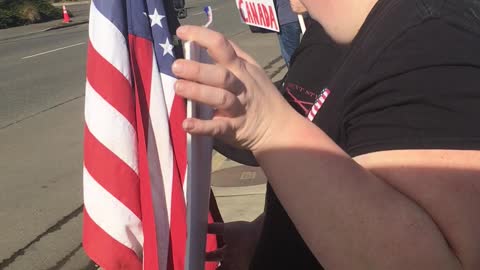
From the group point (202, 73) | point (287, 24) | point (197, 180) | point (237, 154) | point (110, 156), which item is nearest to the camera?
point (202, 73)

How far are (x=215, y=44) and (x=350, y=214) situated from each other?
0.31m

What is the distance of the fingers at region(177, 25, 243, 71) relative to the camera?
0.97 metres

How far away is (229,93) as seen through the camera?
0.95m

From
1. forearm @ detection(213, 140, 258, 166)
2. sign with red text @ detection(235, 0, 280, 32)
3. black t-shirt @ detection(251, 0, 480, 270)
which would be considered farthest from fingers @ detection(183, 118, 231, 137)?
sign with red text @ detection(235, 0, 280, 32)

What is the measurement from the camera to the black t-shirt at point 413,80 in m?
0.94

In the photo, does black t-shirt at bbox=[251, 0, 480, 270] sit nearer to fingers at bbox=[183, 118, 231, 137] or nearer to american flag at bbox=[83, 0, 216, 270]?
fingers at bbox=[183, 118, 231, 137]

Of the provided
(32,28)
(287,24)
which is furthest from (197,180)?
(32,28)

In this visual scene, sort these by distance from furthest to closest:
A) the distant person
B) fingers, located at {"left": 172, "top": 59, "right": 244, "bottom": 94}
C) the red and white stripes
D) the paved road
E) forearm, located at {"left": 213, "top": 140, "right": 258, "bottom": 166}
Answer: the distant person → the paved road → the red and white stripes → forearm, located at {"left": 213, "top": 140, "right": 258, "bottom": 166} → fingers, located at {"left": 172, "top": 59, "right": 244, "bottom": 94}

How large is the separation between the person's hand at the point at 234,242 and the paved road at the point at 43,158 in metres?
2.45

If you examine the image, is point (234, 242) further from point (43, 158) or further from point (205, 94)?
point (43, 158)

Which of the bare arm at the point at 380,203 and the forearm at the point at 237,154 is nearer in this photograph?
the bare arm at the point at 380,203

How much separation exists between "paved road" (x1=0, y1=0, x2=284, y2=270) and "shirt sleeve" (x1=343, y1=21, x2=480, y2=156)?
328 cm

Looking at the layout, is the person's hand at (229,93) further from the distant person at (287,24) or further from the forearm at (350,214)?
the distant person at (287,24)

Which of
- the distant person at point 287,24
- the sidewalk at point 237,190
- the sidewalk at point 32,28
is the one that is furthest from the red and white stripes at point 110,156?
the sidewalk at point 32,28
